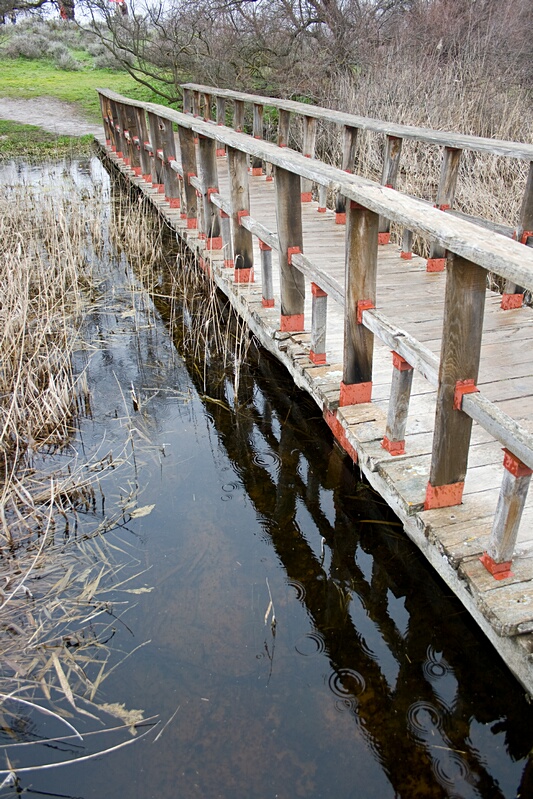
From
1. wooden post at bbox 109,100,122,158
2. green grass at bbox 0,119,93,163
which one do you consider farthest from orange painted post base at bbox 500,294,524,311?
green grass at bbox 0,119,93,163

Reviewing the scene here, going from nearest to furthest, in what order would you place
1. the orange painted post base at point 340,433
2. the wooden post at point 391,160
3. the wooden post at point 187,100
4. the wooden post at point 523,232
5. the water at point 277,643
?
the water at point 277,643
the orange painted post base at point 340,433
the wooden post at point 523,232
the wooden post at point 391,160
the wooden post at point 187,100

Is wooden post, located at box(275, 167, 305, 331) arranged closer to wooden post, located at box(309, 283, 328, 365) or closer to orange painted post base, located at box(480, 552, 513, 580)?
wooden post, located at box(309, 283, 328, 365)

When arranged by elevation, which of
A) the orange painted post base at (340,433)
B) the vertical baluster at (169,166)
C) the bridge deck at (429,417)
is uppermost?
the vertical baluster at (169,166)

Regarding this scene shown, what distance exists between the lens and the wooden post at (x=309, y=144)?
7.52m

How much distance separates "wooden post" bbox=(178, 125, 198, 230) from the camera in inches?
270

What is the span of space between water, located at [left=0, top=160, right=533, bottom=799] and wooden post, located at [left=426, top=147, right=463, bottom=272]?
1944 millimetres

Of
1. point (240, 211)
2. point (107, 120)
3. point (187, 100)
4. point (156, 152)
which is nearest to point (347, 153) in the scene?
point (240, 211)

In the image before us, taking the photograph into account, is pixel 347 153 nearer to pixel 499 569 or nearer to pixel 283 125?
pixel 283 125

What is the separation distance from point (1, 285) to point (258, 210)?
3.06 meters

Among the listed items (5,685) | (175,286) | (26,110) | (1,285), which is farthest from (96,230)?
(26,110)

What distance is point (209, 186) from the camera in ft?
20.2

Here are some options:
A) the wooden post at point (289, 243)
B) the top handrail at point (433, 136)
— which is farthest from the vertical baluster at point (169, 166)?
the wooden post at point (289, 243)

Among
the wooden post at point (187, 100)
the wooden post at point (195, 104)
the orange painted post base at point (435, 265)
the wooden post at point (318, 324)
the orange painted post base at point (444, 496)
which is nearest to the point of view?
the orange painted post base at point (444, 496)

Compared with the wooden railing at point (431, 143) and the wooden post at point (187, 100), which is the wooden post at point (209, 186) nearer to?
the wooden railing at point (431, 143)
